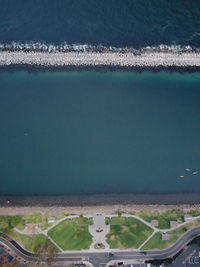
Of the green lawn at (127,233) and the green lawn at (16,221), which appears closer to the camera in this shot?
the green lawn at (127,233)

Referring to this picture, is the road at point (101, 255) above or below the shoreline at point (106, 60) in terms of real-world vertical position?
below

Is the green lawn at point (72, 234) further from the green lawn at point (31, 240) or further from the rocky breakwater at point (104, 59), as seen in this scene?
the rocky breakwater at point (104, 59)

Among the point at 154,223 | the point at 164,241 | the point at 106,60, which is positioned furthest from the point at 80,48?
the point at 164,241

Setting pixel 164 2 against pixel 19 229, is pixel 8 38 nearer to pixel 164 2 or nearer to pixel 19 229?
pixel 164 2

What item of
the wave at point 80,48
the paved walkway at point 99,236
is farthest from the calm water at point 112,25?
the paved walkway at point 99,236

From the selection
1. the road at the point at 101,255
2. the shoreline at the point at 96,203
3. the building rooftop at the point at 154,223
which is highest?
the shoreline at the point at 96,203

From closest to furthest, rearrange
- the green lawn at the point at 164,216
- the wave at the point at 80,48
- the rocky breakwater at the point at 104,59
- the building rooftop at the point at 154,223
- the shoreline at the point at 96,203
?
the building rooftop at the point at 154,223 < the green lawn at the point at 164,216 < the shoreline at the point at 96,203 < the rocky breakwater at the point at 104,59 < the wave at the point at 80,48

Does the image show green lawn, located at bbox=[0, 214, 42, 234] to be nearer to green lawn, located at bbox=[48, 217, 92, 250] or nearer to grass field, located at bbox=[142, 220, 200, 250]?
green lawn, located at bbox=[48, 217, 92, 250]

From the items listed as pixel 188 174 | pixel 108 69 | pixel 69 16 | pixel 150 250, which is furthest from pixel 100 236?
pixel 69 16
